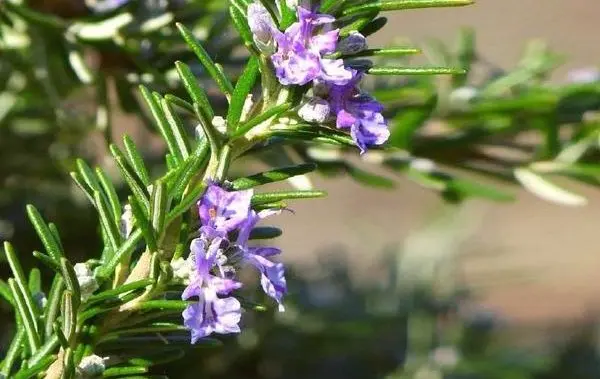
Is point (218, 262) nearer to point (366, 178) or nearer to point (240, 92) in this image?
point (240, 92)

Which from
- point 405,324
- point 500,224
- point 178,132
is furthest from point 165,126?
point 500,224

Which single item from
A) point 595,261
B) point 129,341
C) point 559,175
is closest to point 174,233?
point 129,341

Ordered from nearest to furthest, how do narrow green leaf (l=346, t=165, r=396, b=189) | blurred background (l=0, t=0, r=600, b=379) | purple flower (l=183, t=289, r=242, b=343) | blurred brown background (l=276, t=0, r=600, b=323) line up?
purple flower (l=183, t=289, r=242, b=343), narrow green leaf (l=346, t=165, r=396, b=189), blurred background (l=0, t=0, r=600, b=379), blurred brown background (l=276, t=0, r=600, b=323)

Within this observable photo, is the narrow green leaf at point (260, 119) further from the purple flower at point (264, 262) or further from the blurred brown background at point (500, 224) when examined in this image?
the blurred brown background at point (500, 224)

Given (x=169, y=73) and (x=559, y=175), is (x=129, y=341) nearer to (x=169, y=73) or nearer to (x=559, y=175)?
(x=169, y=73)

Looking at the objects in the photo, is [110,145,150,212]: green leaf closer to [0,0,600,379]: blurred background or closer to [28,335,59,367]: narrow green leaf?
[28,335,59,367]: narrow green leaf

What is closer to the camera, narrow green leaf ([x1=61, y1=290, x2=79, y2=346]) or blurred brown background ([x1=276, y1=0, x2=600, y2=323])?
narrow green leaf ([x1=61, y1=290, x2=79, y2=346])

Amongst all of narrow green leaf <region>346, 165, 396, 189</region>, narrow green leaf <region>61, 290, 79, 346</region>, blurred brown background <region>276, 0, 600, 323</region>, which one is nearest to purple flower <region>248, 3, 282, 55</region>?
narrow green leaf <region>61, 290, 79, 346</region>
